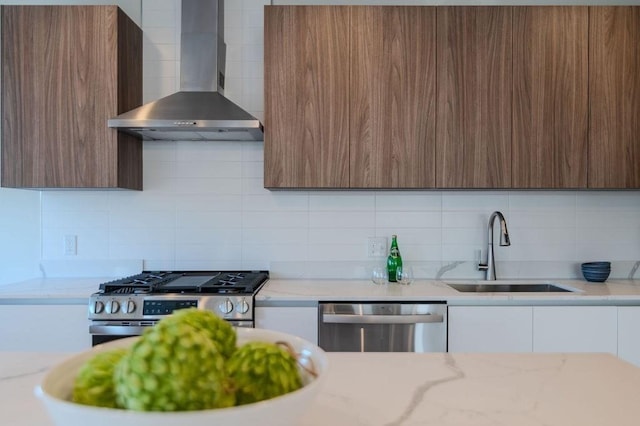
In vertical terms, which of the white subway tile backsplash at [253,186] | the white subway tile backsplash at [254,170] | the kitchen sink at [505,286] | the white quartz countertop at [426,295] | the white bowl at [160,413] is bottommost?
the kitchen sink at [505,286]

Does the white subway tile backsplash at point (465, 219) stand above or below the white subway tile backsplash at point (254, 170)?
below

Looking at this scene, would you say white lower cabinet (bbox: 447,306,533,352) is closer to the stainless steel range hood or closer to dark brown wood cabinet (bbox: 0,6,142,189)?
the stainless steel range hood

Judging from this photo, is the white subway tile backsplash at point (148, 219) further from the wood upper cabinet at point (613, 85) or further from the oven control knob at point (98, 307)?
the wood upper cabinet at point (613, 85)

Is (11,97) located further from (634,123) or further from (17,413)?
(634,123)

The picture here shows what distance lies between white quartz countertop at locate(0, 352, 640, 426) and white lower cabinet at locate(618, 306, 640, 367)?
4.37 feet

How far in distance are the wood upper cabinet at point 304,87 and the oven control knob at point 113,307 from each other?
1.02 m

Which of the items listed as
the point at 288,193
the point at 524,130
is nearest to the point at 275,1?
the point at 288,193

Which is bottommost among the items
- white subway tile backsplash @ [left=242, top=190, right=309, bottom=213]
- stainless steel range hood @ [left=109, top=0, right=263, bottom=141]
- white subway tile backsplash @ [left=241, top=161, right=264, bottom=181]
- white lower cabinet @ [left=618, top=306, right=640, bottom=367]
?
white lower cabinet @ [left=618, top=306, right=640, bottom=367]

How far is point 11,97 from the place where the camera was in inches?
90.6

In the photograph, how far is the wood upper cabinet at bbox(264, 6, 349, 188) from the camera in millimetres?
2367

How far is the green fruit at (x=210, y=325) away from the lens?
0.50 meters

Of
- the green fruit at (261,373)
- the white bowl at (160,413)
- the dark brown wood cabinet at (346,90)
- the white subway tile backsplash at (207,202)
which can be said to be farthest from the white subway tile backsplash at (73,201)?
the green fruit at (261,373)

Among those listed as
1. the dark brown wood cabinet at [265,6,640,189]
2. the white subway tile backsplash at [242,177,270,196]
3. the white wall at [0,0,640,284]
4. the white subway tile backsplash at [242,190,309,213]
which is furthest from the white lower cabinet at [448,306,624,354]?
the white subway tile backsplash at [242,177,270,196]

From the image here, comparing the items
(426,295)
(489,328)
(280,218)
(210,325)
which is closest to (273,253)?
(280,218)
